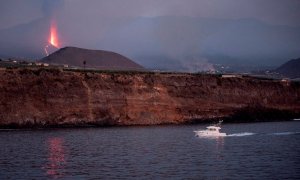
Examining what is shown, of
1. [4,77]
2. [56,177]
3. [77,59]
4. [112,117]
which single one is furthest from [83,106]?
[77,59]

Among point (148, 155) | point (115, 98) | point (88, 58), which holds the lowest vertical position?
point (148, 155)

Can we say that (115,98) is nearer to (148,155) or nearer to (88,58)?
(148,155)

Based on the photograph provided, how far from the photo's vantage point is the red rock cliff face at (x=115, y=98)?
9338 cm

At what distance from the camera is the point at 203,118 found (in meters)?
104

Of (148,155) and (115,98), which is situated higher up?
(115,98)

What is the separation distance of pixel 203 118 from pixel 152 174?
2478 inches

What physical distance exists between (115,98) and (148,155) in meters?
45.0

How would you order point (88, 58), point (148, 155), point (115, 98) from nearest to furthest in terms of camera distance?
1. point (148, 155)
2. point (115, 98)
3. point (88, 58)

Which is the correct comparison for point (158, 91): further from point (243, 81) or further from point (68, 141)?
point (68, 141)

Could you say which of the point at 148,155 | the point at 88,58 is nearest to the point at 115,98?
the point at 148,155

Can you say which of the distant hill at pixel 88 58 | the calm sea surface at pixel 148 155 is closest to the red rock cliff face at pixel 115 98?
the calm sea surface at pixel 148 155

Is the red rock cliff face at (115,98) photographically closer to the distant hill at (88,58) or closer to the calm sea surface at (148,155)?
the calm sea surface at (148,155)

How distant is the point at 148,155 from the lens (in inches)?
2142

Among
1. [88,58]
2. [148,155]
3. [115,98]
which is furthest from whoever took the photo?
[88,58]
